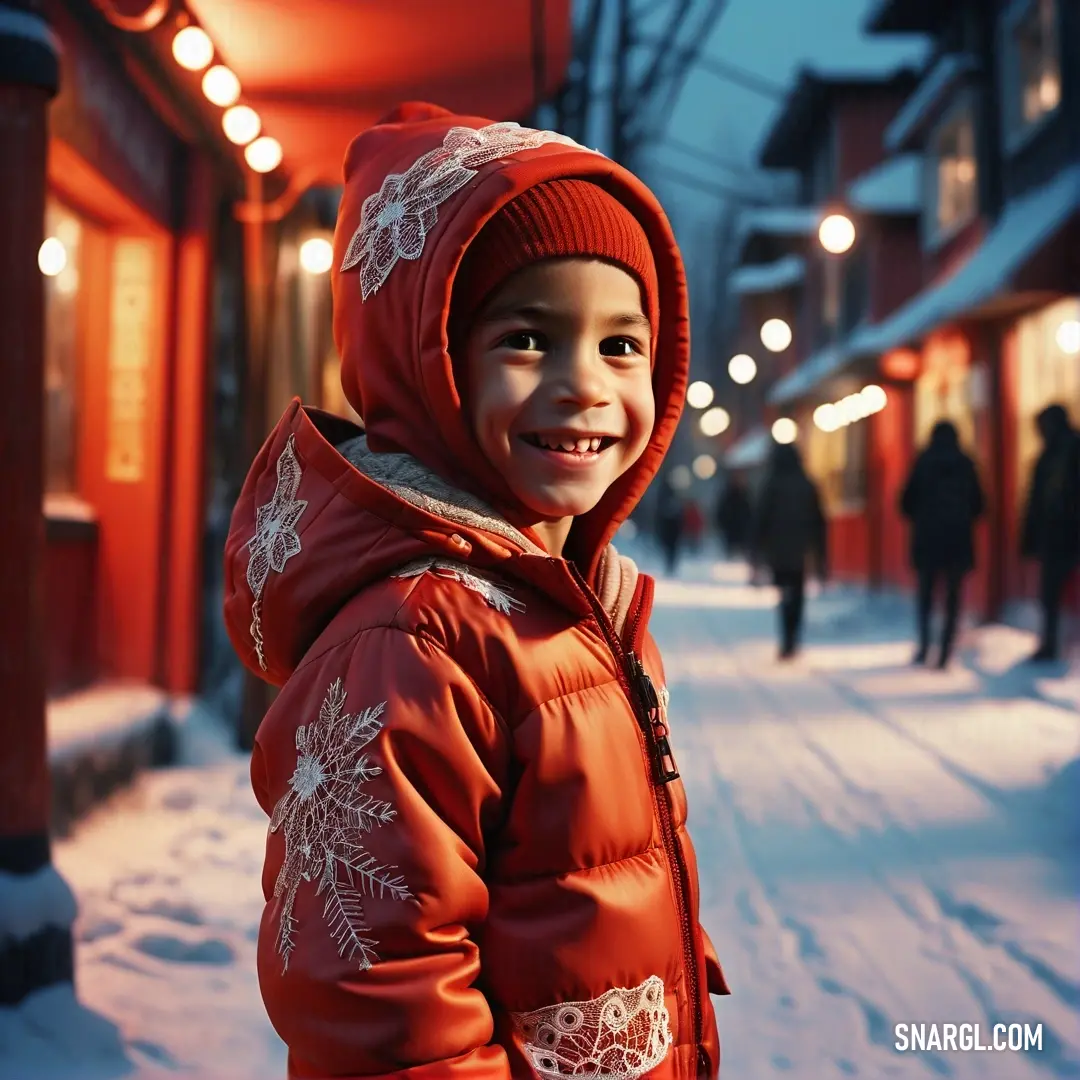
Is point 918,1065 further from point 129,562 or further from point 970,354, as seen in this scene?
point 970,354

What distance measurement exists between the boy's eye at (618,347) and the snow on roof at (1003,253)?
10.4 metres

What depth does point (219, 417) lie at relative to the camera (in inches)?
288

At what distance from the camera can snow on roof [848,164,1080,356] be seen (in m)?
11.2

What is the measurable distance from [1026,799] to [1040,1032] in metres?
2.68

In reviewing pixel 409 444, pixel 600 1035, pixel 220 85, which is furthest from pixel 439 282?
pixel 220 85

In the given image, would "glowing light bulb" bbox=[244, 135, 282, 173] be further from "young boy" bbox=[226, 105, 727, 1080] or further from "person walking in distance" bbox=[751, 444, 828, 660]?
"person walking in distance" bbox=[751, 444, 828, 660]

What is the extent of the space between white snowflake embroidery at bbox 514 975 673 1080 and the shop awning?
463 centimetres

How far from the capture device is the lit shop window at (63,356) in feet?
20.3

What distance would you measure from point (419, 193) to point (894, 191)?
64.9 ft

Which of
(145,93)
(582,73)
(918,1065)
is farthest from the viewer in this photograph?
(582,73)

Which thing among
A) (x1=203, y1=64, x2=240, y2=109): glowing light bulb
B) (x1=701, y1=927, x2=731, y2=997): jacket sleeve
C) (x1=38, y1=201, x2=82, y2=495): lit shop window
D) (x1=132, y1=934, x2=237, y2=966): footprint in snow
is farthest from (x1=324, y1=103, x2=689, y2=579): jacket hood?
(x1=38, y1=201, x2=82, y2=495): lit shop window

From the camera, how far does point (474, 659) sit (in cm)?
140

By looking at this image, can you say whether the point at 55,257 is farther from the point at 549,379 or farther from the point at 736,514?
the point at 736,514

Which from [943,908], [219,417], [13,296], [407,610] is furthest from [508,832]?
[219,417]
